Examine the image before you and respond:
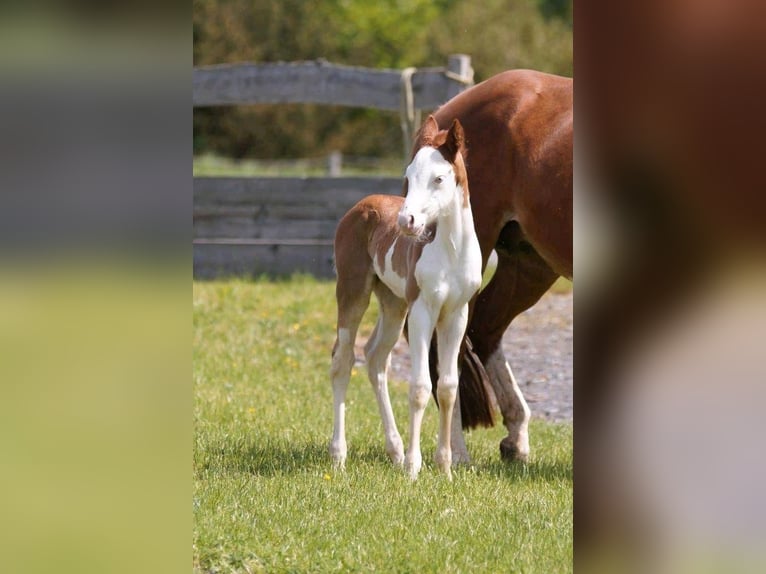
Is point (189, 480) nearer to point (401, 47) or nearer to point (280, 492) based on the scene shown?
point (280, 492)

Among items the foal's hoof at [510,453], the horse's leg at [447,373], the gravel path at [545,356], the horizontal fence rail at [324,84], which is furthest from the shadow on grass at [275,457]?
the horizontal fence rail at [324,84]

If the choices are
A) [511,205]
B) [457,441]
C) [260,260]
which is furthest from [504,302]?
[260,260]

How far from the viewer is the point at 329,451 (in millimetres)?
5309

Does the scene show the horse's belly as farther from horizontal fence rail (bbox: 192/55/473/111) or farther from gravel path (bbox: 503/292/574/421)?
horizontal fence rail (bbox: 192/55/473/111)

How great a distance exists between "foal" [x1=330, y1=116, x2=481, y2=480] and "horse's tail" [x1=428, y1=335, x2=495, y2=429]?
0.58m

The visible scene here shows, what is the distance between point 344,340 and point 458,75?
554cm

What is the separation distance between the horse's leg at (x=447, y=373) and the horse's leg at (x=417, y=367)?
76 mm

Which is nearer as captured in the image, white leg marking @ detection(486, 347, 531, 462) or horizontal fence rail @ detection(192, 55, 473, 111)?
white leg marking @ detection(486, 347, 531, 462)

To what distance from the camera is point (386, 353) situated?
539 cm

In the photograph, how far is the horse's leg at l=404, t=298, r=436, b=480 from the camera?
4777 mm

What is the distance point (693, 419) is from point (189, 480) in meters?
0.93

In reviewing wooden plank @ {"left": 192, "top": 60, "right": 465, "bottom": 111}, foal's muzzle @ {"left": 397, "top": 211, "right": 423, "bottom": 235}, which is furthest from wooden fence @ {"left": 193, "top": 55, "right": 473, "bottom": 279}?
foal's muzzle @ {"left": 397, "top": 211, "right": 423, "bottom": 235}

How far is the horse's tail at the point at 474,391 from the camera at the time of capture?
19.1 ft

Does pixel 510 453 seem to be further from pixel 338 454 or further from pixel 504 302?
pixel 338 454
